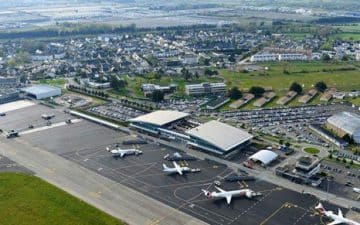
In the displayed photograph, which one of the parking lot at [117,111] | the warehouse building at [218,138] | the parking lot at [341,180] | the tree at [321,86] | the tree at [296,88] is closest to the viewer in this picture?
the parking lot at [341,180]

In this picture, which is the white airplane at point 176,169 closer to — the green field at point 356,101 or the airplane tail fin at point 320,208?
the airplane tail fin at point 320,208

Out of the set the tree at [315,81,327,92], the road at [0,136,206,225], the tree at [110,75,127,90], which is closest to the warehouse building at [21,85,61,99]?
the tree at [110,75,127,90]

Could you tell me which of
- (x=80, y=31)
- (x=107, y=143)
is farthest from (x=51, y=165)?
(x=80, y=31)

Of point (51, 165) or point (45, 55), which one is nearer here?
point (51, 165)

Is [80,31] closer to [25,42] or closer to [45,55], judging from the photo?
[25,42]

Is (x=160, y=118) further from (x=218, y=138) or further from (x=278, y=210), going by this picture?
(x=278, y=210)

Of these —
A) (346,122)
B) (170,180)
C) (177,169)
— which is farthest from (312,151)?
(170,180)

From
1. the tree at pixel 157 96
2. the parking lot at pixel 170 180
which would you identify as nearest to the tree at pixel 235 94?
the tree at pixel 157 96

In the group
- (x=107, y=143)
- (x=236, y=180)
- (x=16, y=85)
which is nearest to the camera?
(x=236, y=180)
